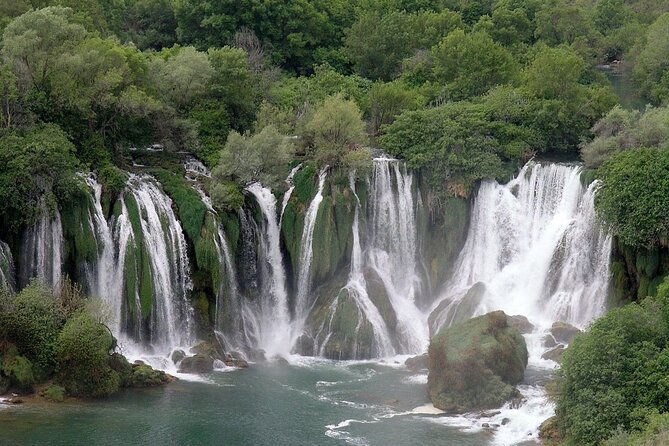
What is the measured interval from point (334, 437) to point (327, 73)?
3700 centimetres

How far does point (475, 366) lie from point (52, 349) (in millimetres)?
17911

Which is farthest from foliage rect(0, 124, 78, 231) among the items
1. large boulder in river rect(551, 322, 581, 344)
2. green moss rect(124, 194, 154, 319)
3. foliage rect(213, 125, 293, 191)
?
large boulder in river rect(551, 322, 581, 344)

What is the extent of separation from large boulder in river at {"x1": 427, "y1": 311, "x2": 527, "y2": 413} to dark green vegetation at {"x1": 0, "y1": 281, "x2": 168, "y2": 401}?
45.2 feet

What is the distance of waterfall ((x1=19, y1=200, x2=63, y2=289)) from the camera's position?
55.3 meters

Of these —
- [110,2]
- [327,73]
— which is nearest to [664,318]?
[327,73]

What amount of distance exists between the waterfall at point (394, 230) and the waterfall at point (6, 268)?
1878 centimetres

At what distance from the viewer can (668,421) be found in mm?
41562

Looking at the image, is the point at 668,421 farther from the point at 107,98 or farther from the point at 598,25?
the point at 598,25

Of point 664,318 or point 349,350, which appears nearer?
point 664,318

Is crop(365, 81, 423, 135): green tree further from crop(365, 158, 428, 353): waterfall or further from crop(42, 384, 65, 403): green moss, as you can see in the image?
crop(42, 384, 65, 403): green moss

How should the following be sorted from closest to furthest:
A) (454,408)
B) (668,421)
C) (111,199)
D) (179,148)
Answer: (668,421) < (454,408) < (111,199) < (179,148)

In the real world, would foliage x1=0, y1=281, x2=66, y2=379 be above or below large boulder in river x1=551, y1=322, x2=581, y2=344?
above

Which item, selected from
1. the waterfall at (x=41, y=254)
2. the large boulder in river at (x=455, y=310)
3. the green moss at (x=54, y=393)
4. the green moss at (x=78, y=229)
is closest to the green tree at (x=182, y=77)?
the green moss at (x=78, y=229)

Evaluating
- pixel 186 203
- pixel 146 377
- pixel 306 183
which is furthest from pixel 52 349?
pixel 306 183
